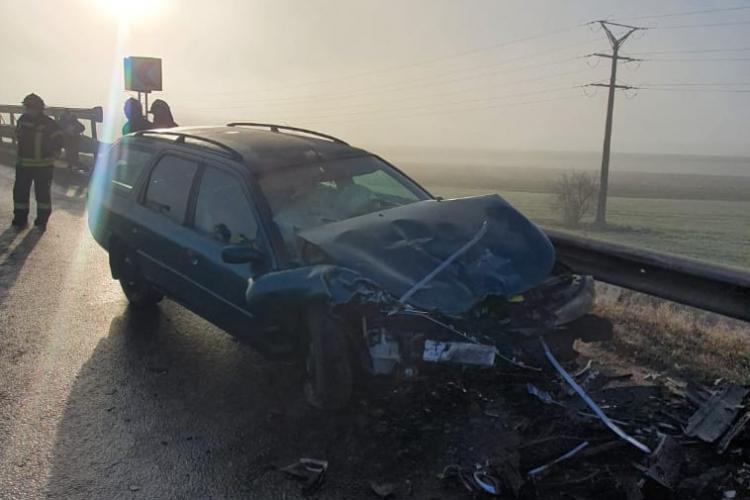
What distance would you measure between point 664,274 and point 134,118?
881 cm

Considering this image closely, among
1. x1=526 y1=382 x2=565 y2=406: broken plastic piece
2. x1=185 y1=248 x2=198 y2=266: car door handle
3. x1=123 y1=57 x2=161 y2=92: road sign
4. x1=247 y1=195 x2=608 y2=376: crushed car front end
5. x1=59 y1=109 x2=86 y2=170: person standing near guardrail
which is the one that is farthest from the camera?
x1=59 y1=109 x2=86 y2=170: person standing near guardrail

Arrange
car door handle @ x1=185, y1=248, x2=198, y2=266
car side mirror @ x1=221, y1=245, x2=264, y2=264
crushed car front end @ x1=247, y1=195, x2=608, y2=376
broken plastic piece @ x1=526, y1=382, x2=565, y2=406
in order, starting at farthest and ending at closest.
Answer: car door handle @ x1=185, y1=248, x2=198, y2=266 → car side mirror @ x1=221, y1=245, x2=264, y2=264 → broken plastic piece @ x1=526, y1=382, x2=565, y2=406 → crushed car front end @ x1=247, y1=195, x2=608, y2=376

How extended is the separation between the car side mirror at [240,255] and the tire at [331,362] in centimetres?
Answer: 60

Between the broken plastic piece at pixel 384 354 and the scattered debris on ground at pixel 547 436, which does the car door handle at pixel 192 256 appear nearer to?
the scattered debris on ground at pixel 547 436

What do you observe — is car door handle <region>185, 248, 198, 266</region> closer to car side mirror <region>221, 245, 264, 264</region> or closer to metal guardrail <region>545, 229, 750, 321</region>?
car side mirror <region>221, 245, 264, 264</region>

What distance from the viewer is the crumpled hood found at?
3852 millimetres

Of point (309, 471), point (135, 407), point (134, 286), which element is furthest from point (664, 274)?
point (134, 286)

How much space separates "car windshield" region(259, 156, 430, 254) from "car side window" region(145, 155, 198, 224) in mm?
871

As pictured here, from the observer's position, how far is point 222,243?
464 centimetres

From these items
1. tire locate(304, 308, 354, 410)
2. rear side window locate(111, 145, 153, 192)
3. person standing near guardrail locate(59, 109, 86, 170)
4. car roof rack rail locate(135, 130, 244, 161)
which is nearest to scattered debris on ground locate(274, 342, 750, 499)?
tire locate(304, 308, 354, 410)

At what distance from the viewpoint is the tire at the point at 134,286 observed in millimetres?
5867

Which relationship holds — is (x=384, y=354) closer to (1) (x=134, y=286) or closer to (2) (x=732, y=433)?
(2) (x=732, y=433)

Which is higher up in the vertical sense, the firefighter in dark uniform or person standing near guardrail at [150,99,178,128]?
person standing near guardrail at [150,99,178,128]

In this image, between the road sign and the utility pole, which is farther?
the utility pole
